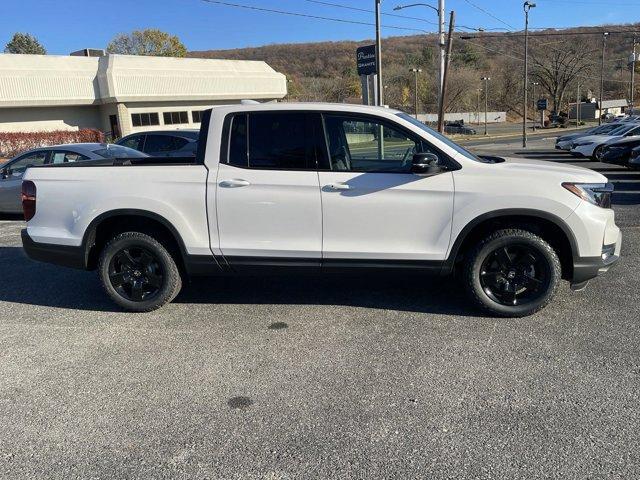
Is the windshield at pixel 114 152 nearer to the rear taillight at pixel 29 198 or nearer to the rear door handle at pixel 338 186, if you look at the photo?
the rear taillight at pixel 29 198

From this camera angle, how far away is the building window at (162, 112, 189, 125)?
40.2 metres

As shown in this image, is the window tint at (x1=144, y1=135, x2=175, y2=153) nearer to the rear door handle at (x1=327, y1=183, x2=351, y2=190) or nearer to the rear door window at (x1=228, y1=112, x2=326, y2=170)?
the rear door window at (x1=228, y1=112, x2=326, y2=170)

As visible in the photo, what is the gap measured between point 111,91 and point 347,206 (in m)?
36.1

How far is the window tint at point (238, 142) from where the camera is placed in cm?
468

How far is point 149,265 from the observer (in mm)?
5012

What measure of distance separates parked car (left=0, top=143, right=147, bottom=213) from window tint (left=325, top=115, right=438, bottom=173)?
640 cm

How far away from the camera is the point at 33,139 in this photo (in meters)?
33.6

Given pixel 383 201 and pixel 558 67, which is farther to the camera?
pixel 558 67

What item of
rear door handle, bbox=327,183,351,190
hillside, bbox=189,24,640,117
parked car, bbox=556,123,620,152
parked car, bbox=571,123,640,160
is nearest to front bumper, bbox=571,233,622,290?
rear door handle, bbox=327,183,351,190

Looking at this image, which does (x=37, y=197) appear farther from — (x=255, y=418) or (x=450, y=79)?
(x=450, y=79)

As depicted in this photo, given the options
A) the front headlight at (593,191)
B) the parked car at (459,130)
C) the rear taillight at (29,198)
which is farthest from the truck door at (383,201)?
the parked car at (459,130)

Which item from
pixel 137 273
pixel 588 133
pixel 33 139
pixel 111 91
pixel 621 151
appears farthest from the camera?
pixel 111 91

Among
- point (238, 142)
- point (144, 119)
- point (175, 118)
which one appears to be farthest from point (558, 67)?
point (238, 142)

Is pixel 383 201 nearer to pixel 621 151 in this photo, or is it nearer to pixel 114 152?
pixel 114 152
